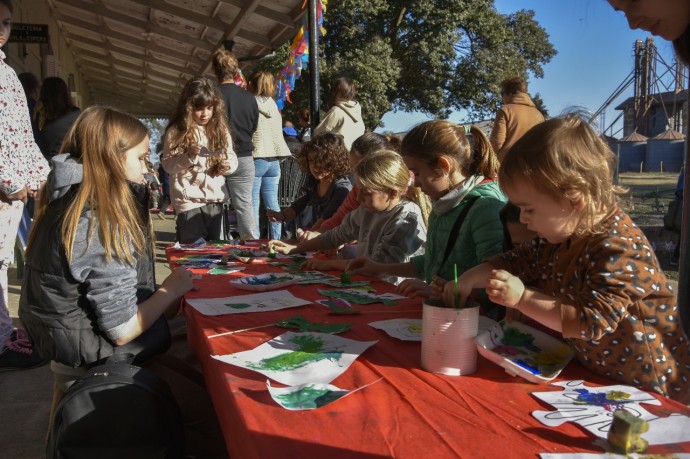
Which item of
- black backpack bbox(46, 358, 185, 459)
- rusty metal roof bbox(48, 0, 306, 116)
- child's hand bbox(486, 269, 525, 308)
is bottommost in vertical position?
black backpack bbox(46, 358, 185, 459)

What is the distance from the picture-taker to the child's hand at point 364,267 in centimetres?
261

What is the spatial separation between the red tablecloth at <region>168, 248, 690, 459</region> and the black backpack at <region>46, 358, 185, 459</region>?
0.70 feet

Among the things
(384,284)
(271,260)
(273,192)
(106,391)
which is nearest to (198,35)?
(273,192)

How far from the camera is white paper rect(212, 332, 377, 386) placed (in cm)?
134

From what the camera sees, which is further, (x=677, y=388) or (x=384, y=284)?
(x=384, y=284)

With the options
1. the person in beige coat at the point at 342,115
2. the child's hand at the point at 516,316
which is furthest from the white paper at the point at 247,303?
the person in beige coat at the point at 342,115

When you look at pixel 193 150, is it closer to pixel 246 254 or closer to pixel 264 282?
pixel 246 254

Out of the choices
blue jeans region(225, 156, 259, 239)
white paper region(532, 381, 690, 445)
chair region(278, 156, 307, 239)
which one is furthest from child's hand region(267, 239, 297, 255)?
chair region(278, 156, 307, 239)

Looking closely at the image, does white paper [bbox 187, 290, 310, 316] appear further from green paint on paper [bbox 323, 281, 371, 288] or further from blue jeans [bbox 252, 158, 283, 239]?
blue jeans [bbox 252, 158, 283, 239]

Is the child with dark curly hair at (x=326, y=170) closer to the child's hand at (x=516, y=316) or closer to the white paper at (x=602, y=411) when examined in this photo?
the child's hand at (x=516, y=316)

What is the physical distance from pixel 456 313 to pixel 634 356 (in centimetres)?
41

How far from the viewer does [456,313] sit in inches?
51.7

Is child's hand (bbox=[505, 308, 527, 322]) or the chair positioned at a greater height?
the chair

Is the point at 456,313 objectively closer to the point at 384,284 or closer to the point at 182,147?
the point at 384,284
